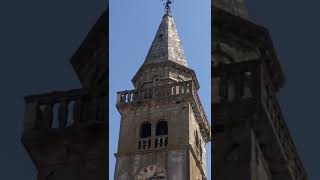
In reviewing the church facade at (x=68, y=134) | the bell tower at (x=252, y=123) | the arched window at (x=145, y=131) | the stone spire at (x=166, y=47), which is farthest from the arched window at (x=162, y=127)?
the church facade at (x=68, y=134)

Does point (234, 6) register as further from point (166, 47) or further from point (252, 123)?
point (252, 123)

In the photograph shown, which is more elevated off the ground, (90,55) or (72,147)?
(90,55)

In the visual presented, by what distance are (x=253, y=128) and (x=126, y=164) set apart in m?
3.40

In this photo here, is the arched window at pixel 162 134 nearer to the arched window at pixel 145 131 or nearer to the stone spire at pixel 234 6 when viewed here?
the arched window at pixel 145 131

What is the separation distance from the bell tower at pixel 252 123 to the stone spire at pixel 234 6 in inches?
46.2

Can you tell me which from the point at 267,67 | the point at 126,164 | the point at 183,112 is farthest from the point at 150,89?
the point at 267,67

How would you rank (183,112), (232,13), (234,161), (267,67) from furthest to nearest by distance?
(183,112) → (232,13) → (267,67) → (234,161)

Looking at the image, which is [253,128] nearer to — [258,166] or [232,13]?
[258,166]

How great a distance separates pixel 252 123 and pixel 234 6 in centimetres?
415

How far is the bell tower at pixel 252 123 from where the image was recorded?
55.2 feet

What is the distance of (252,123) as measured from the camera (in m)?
16.9

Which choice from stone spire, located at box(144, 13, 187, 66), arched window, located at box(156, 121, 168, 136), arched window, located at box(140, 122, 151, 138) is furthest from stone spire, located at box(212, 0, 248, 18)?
arched window, located at box(156, 121, 168, 136)

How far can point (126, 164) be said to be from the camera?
19891 millimetres

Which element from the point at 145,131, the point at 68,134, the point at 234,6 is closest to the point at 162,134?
the point at 145,131
